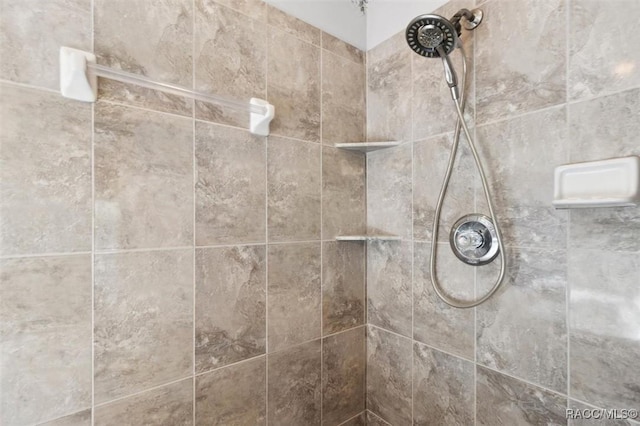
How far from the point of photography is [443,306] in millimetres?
1025

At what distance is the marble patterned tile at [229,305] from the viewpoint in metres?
0.90

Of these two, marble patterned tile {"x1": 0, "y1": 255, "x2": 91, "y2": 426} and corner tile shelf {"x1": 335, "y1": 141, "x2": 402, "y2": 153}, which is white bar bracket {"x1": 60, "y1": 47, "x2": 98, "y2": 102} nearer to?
marble patterned tile {"x1": 0, "y1": 255, "x2": 91, "y2": 426}

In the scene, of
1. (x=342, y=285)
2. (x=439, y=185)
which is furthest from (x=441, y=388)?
(x=439, y=185)

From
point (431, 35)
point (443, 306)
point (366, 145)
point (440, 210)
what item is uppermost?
point (431, 35)

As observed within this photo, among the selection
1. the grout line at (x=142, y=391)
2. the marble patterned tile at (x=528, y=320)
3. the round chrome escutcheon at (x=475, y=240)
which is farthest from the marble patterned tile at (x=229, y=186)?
the marble patterned tile at (x=528, y=320)

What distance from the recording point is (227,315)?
940 millimetres

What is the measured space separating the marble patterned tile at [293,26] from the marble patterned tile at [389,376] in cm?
122

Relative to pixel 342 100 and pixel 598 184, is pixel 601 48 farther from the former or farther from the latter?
pixel 342 100

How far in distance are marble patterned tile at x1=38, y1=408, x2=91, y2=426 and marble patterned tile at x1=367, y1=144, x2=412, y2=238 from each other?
3.51 feet

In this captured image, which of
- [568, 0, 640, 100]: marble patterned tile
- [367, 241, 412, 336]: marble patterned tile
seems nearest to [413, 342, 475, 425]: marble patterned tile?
[367, 241, 412, 336]: marble patterned tile

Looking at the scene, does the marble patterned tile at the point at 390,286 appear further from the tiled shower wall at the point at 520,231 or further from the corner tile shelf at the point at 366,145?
the corner tile shelf at the point at 366,145

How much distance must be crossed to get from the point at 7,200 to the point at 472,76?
129 centimetres

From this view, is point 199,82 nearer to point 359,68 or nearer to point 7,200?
point 7,200

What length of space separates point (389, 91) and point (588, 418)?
118 centimetres
